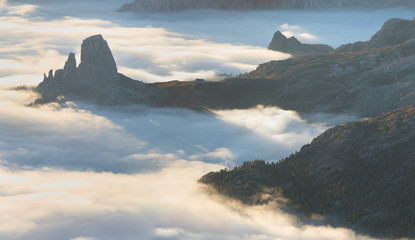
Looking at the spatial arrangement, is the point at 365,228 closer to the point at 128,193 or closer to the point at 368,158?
the point at 368,158

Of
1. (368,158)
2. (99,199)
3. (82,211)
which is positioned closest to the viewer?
(368,158)

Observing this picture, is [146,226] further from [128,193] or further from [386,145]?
[386,145]

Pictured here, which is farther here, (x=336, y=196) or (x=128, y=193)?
(x=128, y=193)

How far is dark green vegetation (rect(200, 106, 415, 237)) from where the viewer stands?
84875mm

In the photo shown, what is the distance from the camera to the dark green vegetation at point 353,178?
278 feet

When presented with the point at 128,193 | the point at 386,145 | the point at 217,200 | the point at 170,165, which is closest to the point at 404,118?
the point at 386,145

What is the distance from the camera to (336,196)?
9394 centimetres

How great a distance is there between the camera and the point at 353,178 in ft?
320

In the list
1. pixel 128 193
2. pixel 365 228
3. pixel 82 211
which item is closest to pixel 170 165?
pixel 128 193

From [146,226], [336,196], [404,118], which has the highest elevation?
[404,118]

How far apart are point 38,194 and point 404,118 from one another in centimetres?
11012

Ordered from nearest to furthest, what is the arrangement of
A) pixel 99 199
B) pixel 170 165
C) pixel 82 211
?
1. pixel 82 211
2. pixel 99 199
3. pixel 170 165

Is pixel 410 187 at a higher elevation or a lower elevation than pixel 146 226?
higher

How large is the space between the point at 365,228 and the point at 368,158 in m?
22.3
